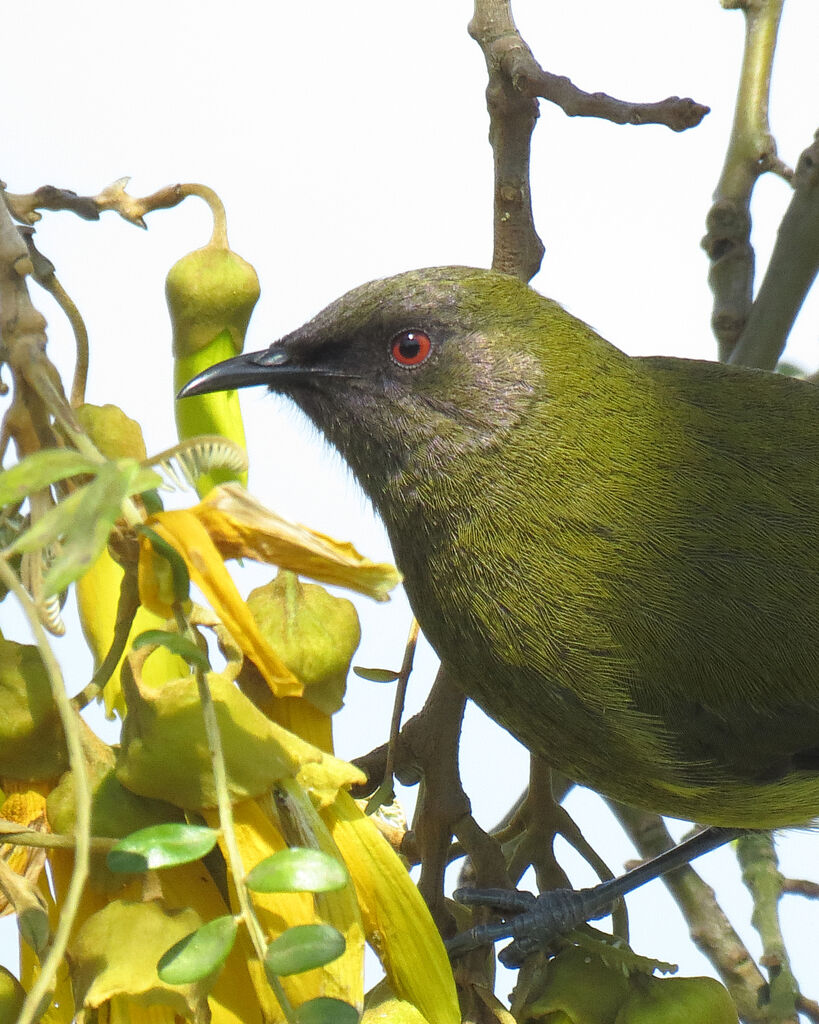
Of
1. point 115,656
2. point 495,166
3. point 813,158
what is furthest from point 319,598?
point 813,158

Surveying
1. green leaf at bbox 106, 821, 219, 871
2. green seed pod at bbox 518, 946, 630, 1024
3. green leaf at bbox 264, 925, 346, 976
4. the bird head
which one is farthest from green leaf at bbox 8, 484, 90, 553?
the bird head

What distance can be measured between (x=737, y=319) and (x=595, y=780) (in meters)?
1.35

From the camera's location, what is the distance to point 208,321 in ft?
6.07

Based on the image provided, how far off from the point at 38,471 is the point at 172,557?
0.17m

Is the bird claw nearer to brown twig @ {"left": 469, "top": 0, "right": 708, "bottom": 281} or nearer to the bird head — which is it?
the bird head

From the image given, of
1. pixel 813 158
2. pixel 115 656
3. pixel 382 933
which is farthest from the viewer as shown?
pixel 813 158

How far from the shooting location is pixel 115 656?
1199 mm

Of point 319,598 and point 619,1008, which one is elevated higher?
point 319,598

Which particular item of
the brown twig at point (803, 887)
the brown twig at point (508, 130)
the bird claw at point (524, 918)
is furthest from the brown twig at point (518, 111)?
the brown twig at point (803, 887)

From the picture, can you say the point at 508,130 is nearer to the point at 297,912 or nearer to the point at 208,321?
the point at 208,321

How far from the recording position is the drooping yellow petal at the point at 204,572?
1.05 metres

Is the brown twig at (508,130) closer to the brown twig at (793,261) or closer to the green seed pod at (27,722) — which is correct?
the brown twig at (793,261)

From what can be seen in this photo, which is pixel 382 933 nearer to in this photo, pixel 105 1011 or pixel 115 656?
pixel 105 1011

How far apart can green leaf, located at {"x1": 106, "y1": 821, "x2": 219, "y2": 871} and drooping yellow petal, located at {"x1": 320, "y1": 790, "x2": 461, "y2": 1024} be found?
27 cm
